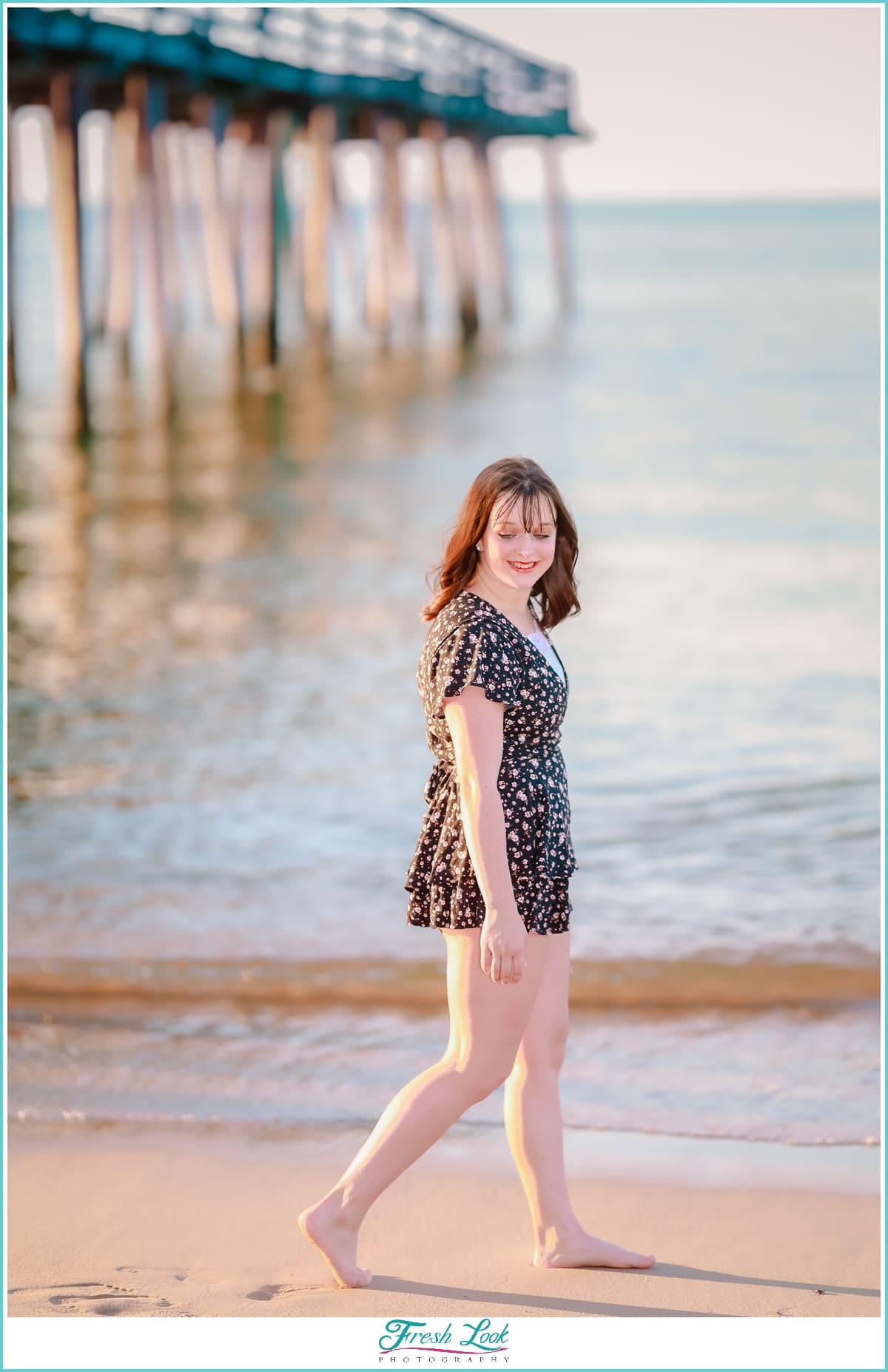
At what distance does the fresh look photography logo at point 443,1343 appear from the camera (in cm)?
257

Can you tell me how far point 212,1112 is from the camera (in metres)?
3.46

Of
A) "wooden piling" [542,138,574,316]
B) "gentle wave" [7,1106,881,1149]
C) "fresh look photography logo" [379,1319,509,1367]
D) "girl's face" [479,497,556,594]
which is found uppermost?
"wooden piling" [542,138,574,316]

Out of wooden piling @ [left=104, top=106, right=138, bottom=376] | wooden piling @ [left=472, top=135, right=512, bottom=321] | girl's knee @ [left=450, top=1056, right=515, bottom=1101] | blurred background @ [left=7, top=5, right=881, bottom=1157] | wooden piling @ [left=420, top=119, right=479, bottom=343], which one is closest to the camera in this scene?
girl's knee @ [left=450, top=1056, right=515, bottom=1101]

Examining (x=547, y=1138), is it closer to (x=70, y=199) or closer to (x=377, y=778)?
(x=377, y=778)

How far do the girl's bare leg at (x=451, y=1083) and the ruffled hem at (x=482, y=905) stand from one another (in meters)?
0.02

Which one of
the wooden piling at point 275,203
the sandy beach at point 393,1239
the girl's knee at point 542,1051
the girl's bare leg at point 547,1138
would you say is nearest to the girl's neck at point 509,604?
the girl's bare leg at point 547,1138

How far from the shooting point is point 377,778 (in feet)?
20.3

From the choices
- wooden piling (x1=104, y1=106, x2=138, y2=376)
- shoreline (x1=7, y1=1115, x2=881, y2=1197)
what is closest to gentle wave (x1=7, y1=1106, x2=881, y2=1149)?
shoreline (x1=7, y1=1115, x2=881, y2=1197)

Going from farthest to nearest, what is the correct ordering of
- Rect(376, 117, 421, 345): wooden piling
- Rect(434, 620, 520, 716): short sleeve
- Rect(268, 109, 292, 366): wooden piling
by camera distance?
Rect(376, 117, 421, 345): wooden piling
Rect(268, 109, 292, 366): wooden piling
Rect(434, 620, 520, 716): short sleeve

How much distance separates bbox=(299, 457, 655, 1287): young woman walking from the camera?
2465 millimetres

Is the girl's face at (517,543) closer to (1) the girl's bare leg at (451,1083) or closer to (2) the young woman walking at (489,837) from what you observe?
(2) the young woman walking at (489,837)

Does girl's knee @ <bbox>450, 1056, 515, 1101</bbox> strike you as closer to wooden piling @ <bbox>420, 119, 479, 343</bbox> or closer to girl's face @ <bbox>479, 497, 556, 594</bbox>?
girl's face @ <bbox>479, 497, 556, 594</bbox>

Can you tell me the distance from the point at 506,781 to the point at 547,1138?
63 centimetres

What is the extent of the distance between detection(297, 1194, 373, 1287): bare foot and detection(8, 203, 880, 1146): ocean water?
29.3 inches
